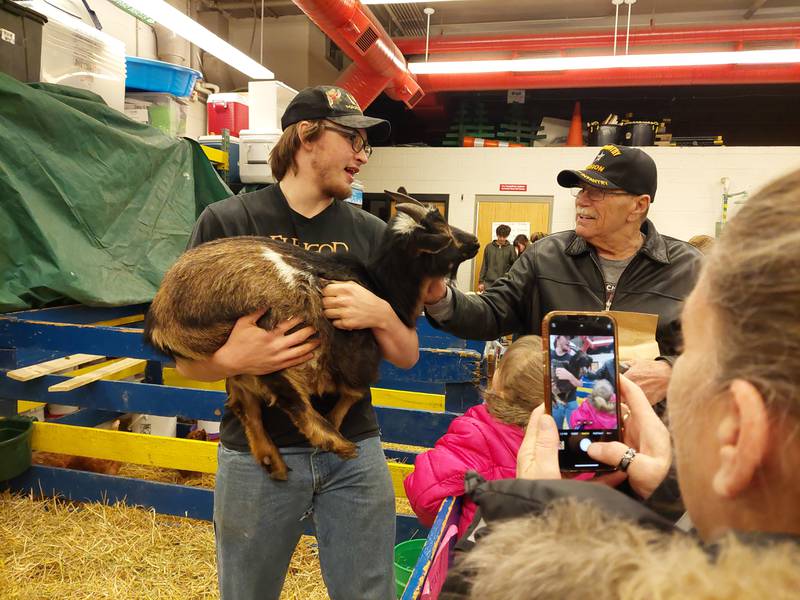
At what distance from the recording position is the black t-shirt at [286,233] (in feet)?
4.95

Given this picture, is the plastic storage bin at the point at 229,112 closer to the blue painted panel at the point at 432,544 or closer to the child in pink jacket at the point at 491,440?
the child in pink jacket at the point at 491,440

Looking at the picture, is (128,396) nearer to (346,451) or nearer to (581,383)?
(346,451)

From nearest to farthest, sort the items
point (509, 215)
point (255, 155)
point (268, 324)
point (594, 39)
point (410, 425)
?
point (268, 324), point (410, 425), point (255, 155), point (594, 39), point (509, 215)

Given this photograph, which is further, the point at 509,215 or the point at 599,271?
the point at 509,215

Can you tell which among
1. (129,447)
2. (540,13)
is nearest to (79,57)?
(129,447)

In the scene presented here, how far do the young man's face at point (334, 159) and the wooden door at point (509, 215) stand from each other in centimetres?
782

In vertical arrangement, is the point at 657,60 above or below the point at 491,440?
above

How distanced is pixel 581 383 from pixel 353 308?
26.6 inches

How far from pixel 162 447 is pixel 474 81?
726cm

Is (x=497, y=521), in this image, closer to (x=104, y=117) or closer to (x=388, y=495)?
(x=388, y=495)

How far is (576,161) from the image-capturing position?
8.98 m

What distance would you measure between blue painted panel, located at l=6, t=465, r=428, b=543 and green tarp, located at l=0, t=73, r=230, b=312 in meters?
1.02

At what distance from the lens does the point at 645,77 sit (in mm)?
7480

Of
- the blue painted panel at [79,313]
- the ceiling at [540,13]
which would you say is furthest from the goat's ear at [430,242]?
the ceiling at [540,13]
